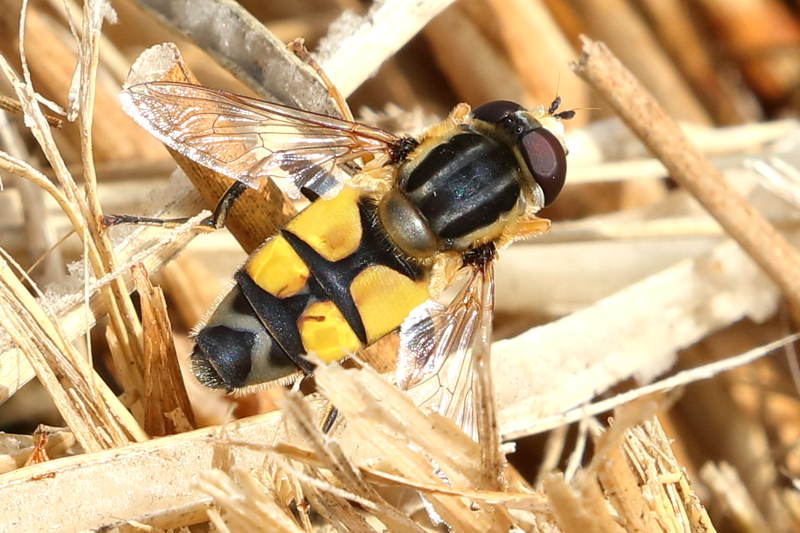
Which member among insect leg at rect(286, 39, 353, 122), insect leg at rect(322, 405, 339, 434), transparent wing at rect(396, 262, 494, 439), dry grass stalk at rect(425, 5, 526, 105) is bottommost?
insect leg at rect(322, 405, 339, 434)

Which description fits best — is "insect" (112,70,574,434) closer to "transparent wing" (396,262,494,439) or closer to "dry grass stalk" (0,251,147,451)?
"transparent wing" (396,262,494,439)

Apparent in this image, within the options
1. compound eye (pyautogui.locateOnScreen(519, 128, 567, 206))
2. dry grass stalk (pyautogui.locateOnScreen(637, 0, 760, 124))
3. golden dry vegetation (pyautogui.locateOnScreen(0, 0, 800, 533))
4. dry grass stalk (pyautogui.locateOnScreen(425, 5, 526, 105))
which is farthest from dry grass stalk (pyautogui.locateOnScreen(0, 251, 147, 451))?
dry grass stalk (pyautogui.locateOnScreen(637, 0, 760, 124))

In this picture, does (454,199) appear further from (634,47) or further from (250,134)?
(634,47)

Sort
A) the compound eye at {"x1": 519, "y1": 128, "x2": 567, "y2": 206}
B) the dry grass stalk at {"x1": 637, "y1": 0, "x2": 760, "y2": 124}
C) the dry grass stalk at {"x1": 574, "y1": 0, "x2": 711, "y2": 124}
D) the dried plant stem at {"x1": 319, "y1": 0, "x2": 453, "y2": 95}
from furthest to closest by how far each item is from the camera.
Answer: the dry grass stalk at {"x1": 637, "y1": 0, "x2": 760, "y2": 124} → the dry grass stalk at {"x1": 574, "y1": 0, "x2": 711, "y2": 124} → the dried plant stem at {"x1": 319, "y1": 0, "x2": 453, "y2": 95} → the compound eye at {"x1": 519, "y1": 128, "x2": 567, "y2": 206}

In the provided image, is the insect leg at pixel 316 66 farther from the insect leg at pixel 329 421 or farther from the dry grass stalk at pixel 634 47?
the dry grass stalk at pixel 634 47

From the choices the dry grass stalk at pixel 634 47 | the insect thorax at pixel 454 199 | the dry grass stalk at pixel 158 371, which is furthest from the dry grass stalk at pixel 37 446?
the dry grass stalk at pixel 634 47

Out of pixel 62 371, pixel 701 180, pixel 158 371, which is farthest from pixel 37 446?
pixel 701 180

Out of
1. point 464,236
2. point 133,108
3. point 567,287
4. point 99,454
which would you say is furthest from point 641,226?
point 99,454

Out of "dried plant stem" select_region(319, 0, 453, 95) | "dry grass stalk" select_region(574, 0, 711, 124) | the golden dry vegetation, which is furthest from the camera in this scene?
"dry grass stalk" select_region(574, 0, 711, 124)
